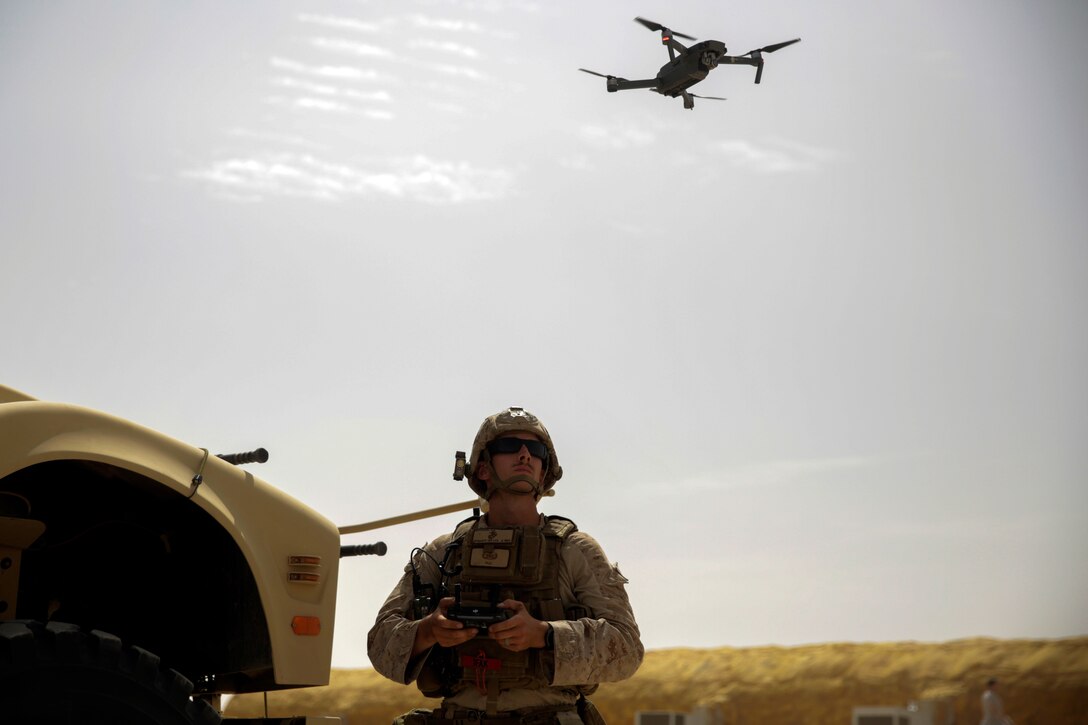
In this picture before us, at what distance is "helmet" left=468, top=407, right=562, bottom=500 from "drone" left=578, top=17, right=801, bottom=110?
10925 millimetres

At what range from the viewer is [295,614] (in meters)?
3.84

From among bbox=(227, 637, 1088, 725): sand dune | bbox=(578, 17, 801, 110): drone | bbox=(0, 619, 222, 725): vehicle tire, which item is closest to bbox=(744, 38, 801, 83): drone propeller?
bbox=(578, 17, 801, 110): drone

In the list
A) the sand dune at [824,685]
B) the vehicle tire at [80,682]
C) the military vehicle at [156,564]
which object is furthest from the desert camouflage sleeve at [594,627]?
the sand dune at [824,685]

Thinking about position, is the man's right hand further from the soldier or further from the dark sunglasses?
the dark sunglasses

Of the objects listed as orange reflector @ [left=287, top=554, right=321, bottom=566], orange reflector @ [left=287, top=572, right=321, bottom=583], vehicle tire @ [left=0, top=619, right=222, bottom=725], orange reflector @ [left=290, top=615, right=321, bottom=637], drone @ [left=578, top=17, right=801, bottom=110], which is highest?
drone @ [left=578, top=17, right=801, bottom=110]

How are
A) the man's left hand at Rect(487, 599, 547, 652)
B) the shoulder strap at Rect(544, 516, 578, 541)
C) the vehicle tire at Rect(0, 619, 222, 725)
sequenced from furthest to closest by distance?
the shoulder strap at Rect(544, 516, 578, 541) < the man's left hand at Rect(487, 599, 547, 652) < the vehicle tire at Rect(0, 619, 222, 725)

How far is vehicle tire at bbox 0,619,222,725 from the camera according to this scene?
297cm

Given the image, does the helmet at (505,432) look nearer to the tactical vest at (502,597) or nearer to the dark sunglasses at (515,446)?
the dark sunglasses at (515,446)

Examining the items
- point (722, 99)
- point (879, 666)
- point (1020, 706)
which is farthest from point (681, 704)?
point (722, 99)

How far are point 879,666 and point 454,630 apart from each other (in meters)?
10.5

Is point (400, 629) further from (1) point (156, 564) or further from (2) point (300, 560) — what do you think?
(1) point (156, 564)

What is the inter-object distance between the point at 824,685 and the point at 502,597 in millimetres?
10073

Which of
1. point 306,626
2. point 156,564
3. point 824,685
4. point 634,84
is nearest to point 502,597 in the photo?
point 306,626

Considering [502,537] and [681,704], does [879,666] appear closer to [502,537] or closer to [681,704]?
[681,704]
